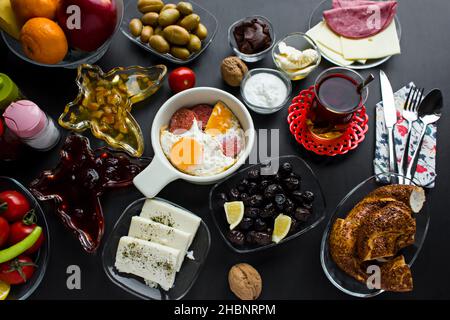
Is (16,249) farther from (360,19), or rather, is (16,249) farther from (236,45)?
(360,19)

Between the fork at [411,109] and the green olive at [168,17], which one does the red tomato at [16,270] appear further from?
the fork at [411,109]

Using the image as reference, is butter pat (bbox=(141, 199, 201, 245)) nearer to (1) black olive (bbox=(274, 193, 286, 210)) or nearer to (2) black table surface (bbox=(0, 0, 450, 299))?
(2) black table surface (bbox=(0, 0, 450, 299))

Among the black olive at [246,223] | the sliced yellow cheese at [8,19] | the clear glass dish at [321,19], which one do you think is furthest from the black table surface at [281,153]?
the sliced yellow cheese at [8,19]

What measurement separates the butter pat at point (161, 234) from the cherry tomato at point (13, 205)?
1.30ft

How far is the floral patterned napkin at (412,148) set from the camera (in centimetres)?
174

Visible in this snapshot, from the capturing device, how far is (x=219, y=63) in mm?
1888

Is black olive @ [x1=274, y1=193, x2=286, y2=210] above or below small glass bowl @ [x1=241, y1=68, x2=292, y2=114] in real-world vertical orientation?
below

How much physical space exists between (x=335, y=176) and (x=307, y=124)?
0.76 ft

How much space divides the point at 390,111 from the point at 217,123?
68 cm

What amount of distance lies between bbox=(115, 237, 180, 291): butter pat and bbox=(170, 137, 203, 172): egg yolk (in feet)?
0.97

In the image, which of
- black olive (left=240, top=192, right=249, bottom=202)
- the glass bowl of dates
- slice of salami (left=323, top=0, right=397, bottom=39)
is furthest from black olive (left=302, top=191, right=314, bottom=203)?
slice of salami (left=323, top=0, right=397, bottom=39)

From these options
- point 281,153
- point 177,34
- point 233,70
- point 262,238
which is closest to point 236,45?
point 233,70

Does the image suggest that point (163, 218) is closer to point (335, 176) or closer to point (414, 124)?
point (335, 176)

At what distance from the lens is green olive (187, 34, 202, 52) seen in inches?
70.7
